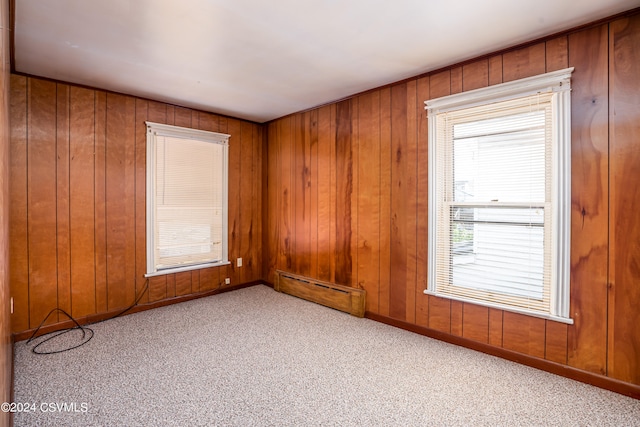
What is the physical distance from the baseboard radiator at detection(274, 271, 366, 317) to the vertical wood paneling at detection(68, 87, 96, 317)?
2173 mm

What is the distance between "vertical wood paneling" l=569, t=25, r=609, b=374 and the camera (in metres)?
2.14

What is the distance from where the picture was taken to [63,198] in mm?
3127

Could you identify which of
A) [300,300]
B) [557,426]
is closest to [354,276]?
[300,300]

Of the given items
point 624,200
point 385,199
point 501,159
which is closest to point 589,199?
point 624,200

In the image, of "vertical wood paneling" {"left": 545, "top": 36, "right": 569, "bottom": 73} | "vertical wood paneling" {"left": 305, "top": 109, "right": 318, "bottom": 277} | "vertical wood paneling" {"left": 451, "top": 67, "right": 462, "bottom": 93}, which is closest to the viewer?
"vertical wood paneling" {"left": 545, "top": 36, "right": 569, "bottom": 73}

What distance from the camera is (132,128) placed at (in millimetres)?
3564

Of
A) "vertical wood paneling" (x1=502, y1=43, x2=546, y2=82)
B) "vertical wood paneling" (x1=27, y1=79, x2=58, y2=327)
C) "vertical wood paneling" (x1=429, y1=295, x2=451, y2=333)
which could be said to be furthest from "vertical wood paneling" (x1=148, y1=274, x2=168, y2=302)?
"vertical wood paneling" (x1=502, y1=43, x2=546, y2=82)

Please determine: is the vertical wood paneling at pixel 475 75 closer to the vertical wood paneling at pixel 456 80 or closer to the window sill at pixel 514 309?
the vertical wood paneling at pixel 456 80

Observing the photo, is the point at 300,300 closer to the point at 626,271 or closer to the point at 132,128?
the point at 132,128

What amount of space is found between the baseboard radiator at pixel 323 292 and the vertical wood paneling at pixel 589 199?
73.3 inches

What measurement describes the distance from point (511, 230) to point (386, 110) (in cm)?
165

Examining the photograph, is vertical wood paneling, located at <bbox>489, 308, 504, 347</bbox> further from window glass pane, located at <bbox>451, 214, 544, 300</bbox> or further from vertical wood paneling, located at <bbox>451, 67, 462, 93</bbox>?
vertical wood paneling, located at <bbox>451, 67, 462, 93</bbox>

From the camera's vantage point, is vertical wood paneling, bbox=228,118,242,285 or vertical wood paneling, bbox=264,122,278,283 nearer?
vertical wood paneling, bbox=228,118,242,285

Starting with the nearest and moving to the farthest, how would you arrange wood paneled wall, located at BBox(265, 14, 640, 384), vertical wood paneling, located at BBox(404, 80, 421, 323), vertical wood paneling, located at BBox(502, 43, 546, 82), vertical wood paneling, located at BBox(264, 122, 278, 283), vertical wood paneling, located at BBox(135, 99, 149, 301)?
wood paneled wall, located at BBox(265, 14, 640, 384) → vertical wood paneling, located at BBox(502, 43, 546, 82) → vertical wood paneling, located at BBox(404, 80, 421, 323) → vertical wood paneling, located at BBox(135, 99, 149, 301) → vertical wood paneling, located at BBox(264, 122, 278, 283)
